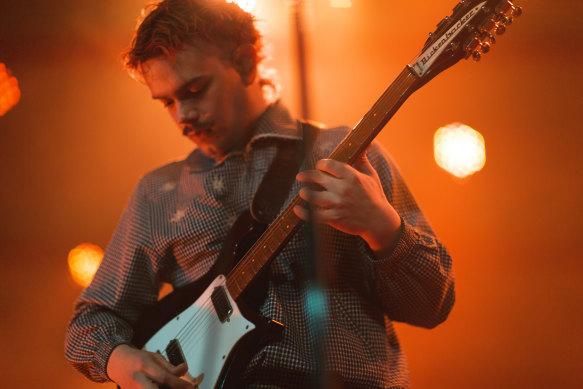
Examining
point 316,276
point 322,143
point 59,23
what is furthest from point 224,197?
point 59,23

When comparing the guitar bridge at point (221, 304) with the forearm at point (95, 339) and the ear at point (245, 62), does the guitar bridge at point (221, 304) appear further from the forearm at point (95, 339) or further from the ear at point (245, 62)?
the ear at point (245, 62)

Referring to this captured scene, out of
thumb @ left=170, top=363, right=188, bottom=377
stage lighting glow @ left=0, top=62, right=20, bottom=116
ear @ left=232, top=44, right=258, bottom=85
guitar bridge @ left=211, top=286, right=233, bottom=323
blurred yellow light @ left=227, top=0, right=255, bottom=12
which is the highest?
blurred yellow light @ left=227, top=0, right=255, bottom=12

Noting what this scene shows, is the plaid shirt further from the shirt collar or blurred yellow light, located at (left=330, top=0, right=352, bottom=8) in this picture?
blurred yellow light, located at (left=330, top=0, right=352, bottom=8)

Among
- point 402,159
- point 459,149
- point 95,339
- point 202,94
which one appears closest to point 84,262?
point 95,339

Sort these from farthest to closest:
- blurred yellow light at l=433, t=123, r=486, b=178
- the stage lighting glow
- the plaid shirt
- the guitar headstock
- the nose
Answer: the stage lighting glow → blurred yellow light at l=433, t=123, r=486, b=178 → the nose → the plaid shirt → the guitar headstock

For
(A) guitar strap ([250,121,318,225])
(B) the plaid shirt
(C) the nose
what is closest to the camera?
(B) the plaid shirt

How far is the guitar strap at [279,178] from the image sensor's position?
94 centimetres

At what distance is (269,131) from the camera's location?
3.63 ft

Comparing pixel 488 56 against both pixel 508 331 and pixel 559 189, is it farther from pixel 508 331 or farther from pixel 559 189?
pixel 508 331

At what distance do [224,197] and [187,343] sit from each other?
1.18ft

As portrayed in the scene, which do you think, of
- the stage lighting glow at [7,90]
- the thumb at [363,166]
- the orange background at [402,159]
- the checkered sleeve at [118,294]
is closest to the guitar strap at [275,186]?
the thumb at [363,166]

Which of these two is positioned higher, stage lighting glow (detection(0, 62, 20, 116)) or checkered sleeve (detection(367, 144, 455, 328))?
checkered sleeve (detection(367, 144, 455, 328))

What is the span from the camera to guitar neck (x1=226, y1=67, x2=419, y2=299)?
0.75m

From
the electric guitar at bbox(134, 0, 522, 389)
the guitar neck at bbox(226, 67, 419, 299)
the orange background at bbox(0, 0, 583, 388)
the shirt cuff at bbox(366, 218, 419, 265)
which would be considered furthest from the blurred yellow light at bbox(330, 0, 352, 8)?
the shirt cuff at bbox(366, 218, 419, 265)
